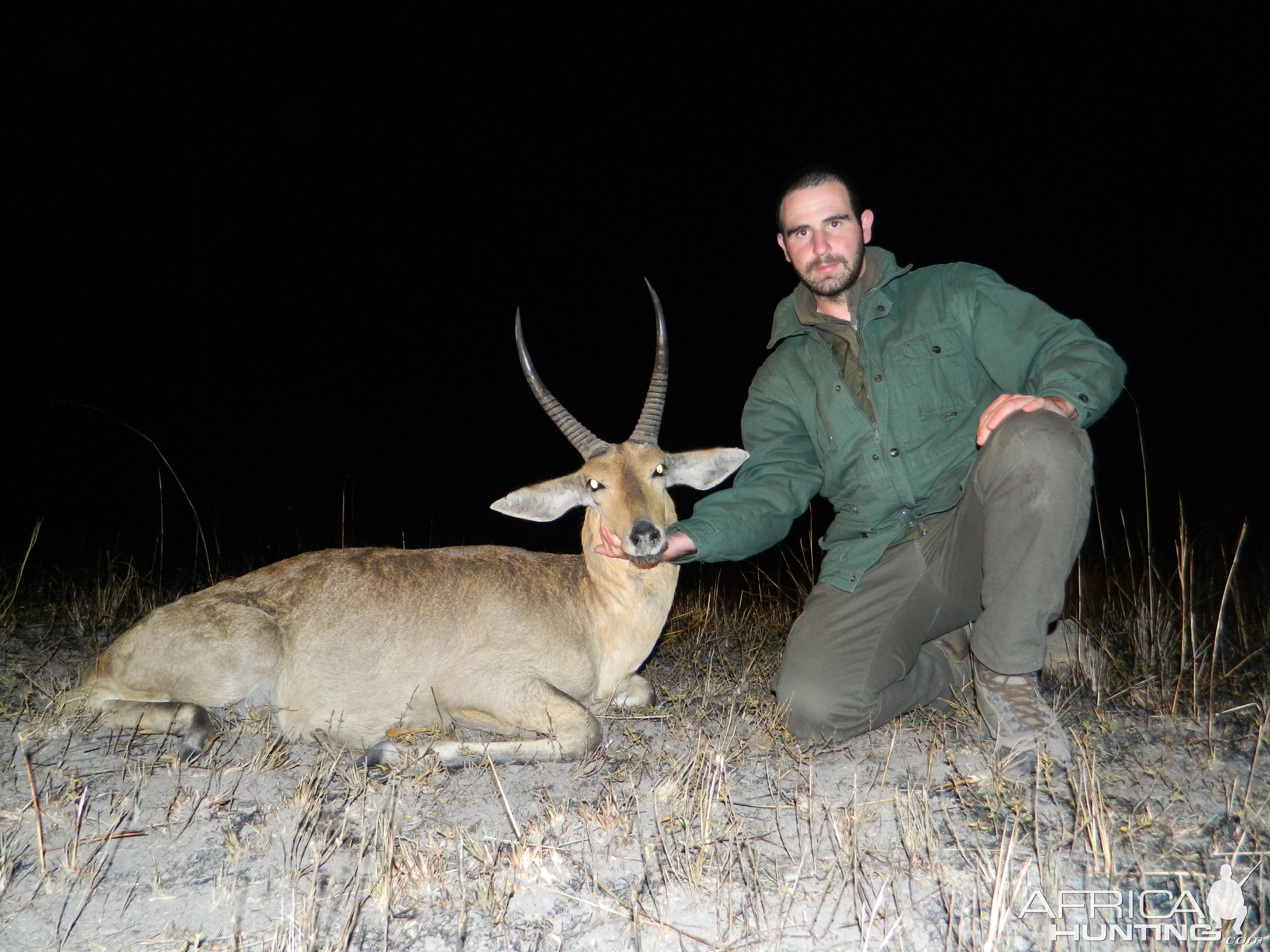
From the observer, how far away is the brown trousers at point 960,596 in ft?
11.7

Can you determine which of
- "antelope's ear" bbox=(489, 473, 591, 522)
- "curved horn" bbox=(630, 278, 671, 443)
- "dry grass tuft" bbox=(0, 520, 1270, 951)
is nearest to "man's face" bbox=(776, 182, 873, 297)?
"curved horn" bbox=(630, 278, 671, 443)

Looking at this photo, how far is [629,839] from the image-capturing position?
111 inches

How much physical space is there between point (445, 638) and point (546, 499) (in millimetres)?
954

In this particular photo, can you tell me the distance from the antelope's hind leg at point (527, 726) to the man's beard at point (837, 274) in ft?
8.04

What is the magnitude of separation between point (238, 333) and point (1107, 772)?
4393cm

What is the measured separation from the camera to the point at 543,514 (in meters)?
4.84

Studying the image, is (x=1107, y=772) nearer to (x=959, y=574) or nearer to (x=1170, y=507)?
(x=959, y=574)

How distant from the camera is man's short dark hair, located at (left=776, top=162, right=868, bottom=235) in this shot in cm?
446

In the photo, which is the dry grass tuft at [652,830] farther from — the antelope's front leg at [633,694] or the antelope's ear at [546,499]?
the antelope's ear at [546,499]

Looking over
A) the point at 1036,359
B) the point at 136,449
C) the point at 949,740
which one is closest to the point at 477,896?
the point at 949,740

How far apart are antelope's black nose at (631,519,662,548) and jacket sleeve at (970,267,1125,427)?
185 centimetres

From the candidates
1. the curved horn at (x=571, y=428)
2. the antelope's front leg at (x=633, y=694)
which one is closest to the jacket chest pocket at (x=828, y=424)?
the curved horn at (x=571, y=428)

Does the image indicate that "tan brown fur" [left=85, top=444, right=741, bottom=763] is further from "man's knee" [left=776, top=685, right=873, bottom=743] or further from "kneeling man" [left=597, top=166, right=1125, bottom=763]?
"man's knee" [left=776, top=685, right=873, bottom=743]

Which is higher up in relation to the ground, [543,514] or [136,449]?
[543,514]
